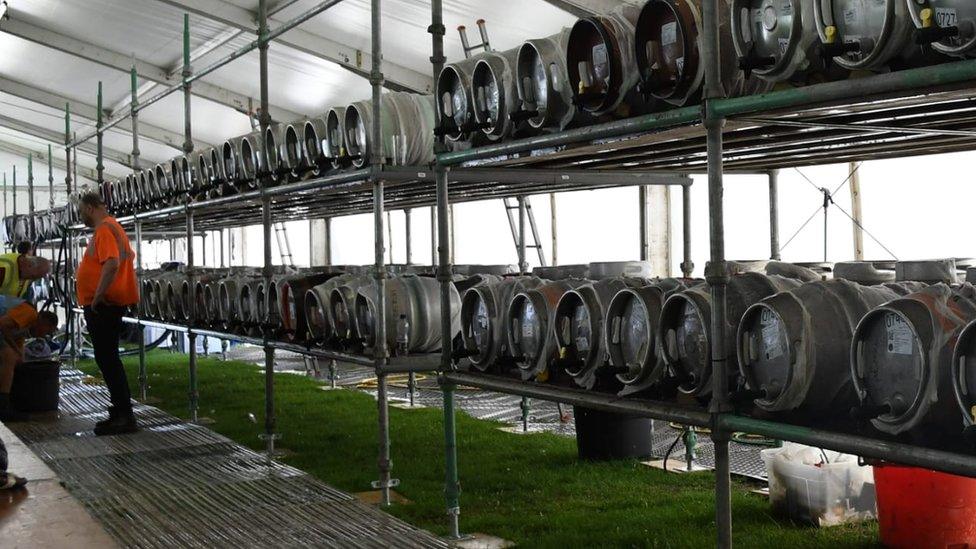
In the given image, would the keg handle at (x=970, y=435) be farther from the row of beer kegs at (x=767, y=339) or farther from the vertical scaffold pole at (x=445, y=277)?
the vertical scaffold pole at (x=445, y=277)

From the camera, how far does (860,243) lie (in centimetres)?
961

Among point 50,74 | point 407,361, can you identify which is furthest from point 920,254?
point 50,74

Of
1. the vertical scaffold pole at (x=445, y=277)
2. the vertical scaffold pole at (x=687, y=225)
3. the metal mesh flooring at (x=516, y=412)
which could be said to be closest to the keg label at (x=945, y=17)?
the vertical scaffold pole at (x=445, y=277)

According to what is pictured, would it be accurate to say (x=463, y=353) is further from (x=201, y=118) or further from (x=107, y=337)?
(x=201, y=118)

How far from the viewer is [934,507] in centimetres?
443

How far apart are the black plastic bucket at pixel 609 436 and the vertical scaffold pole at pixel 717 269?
11.7ft

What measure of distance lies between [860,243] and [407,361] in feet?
18.1

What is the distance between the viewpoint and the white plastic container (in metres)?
5.15

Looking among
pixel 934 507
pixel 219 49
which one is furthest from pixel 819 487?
pixel 219 49

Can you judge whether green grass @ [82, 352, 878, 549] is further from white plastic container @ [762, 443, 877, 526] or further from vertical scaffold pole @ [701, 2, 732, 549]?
vertical scaffold pole @ [701, 2, 732, 549]

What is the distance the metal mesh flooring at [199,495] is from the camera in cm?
521

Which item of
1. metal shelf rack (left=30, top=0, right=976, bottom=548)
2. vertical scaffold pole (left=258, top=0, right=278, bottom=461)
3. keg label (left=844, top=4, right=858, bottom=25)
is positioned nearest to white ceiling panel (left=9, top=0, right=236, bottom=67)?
vertical scaffold pole (left=258, top=0, right=278, bottom=461)

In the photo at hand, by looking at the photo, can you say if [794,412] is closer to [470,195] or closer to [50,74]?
[470,195]

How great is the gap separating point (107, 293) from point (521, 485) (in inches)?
150
